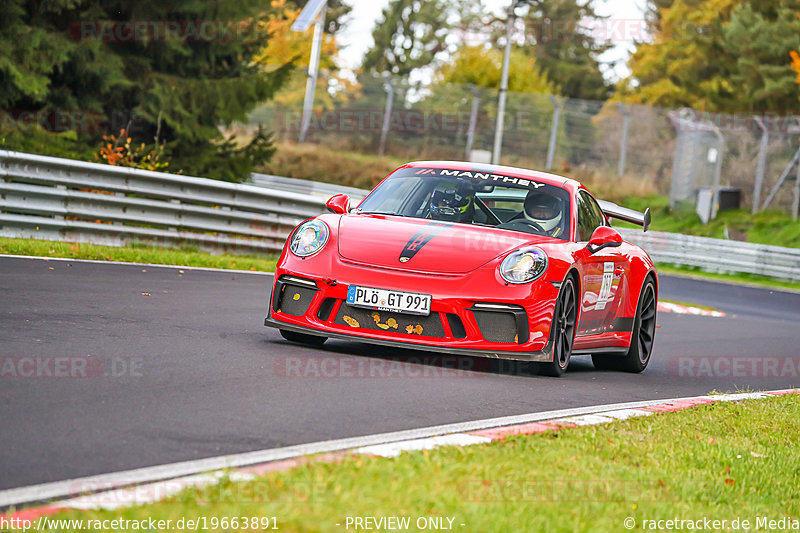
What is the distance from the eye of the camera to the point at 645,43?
64.9 meters

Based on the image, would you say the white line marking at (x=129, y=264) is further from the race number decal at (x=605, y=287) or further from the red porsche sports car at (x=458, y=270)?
the race number decal at (x=605, y=287)

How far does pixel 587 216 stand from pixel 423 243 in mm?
1887

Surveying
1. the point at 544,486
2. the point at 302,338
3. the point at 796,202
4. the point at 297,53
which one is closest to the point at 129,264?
the point at 302,338

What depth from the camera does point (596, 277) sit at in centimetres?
898

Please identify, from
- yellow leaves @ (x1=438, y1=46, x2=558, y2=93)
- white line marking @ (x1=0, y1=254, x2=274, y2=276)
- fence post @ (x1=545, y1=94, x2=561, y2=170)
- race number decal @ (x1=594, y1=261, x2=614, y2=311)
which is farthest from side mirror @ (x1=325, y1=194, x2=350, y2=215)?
yellow leaves @ (x1=438, y1=46, x2=558, y2=93)

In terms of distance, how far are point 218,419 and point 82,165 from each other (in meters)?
9.83

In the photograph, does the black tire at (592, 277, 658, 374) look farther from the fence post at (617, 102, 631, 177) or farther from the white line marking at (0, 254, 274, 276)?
the fence post at (617, 102, 631, 177)

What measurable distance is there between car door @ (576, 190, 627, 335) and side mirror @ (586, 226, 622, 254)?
0.06 m

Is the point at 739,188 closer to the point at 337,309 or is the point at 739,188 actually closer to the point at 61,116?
the point at 61,116

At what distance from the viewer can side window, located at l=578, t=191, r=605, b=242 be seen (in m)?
9.11

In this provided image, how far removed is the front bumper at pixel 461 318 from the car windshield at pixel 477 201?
3.37ft

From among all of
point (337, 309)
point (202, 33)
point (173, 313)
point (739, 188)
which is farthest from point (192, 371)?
point (739, 188)

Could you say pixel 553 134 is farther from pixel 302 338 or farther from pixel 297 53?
pixel 302 338

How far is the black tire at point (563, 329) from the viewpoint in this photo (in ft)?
26.6
